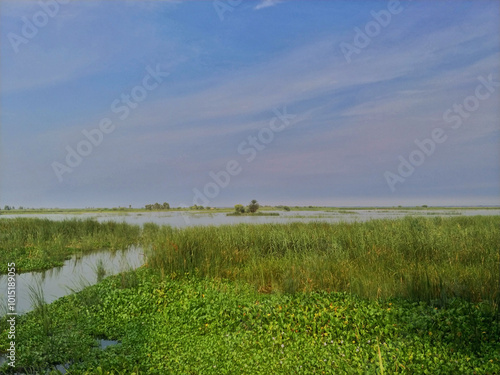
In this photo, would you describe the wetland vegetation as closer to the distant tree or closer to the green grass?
the green grass

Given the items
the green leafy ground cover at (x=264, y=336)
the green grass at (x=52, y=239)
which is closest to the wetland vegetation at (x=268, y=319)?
the green leafy ground cover at (x=264, y=336)

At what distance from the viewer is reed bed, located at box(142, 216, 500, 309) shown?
767 cm

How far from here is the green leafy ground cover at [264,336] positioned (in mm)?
5387

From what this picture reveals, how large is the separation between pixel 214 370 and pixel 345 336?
7.83ft

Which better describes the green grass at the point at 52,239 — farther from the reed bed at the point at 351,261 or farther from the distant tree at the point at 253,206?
the distant tree at the point at 253,206

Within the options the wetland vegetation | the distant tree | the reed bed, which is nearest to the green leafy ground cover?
the wetland vegetation

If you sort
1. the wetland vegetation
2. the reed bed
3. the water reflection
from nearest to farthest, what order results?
the wetland vegetation < the reed bed < the water reflection

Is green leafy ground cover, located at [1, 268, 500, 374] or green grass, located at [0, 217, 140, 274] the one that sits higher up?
green grass, located at [0, 217, 140, 274]

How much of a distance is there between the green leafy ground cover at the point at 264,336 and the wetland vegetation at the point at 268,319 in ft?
0.07

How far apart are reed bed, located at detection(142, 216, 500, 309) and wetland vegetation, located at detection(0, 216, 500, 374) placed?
4 cm

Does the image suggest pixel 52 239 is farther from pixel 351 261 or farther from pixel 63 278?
pixel 351 261

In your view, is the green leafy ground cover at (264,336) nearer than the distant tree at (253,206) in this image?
Yes

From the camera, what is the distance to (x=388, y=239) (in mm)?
12789

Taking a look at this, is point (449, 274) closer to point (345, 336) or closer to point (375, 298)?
point (375, 298)
